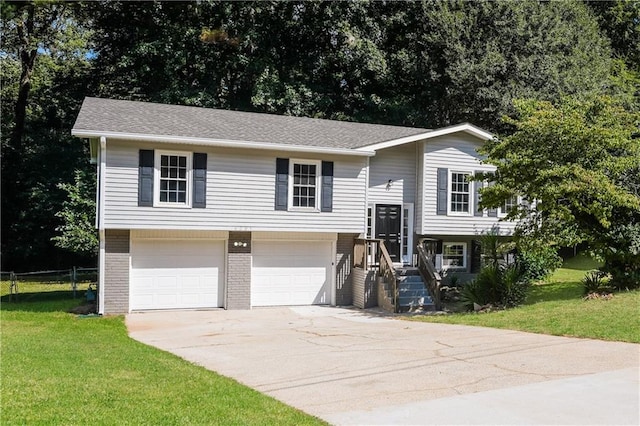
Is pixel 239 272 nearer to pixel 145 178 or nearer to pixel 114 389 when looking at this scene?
pixel 145 178

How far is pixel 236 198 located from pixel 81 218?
9917 mm

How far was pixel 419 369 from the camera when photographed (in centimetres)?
820

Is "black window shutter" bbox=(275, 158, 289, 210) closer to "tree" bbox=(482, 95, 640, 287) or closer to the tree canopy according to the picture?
"tree" bbox=(482, 95, 640, 287)

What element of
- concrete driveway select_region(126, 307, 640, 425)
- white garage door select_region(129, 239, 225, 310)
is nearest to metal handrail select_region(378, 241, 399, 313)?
concrete driveway select_region(126, 307, 640, 425)

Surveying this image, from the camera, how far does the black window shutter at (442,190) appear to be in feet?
61.4

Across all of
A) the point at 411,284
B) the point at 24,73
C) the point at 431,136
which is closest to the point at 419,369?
the point at 411,284

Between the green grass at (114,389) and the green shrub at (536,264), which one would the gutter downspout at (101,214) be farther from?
the green shrub at (536,264)

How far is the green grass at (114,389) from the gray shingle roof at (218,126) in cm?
646

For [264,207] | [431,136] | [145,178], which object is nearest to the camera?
[145,178]

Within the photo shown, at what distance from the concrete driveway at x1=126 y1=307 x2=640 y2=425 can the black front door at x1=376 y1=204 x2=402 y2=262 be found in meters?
5.32

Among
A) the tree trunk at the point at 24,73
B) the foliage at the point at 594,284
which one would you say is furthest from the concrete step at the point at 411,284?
the tree trunk at the point at 24,73

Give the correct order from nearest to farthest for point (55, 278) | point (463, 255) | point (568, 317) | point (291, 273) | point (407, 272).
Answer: point (568, 317) < point (291, 273) < point (407, 272) < point (463, 255) < point (55, 278)

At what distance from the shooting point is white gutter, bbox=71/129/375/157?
47.9ft

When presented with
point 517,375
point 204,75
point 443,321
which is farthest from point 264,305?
point 204,75
